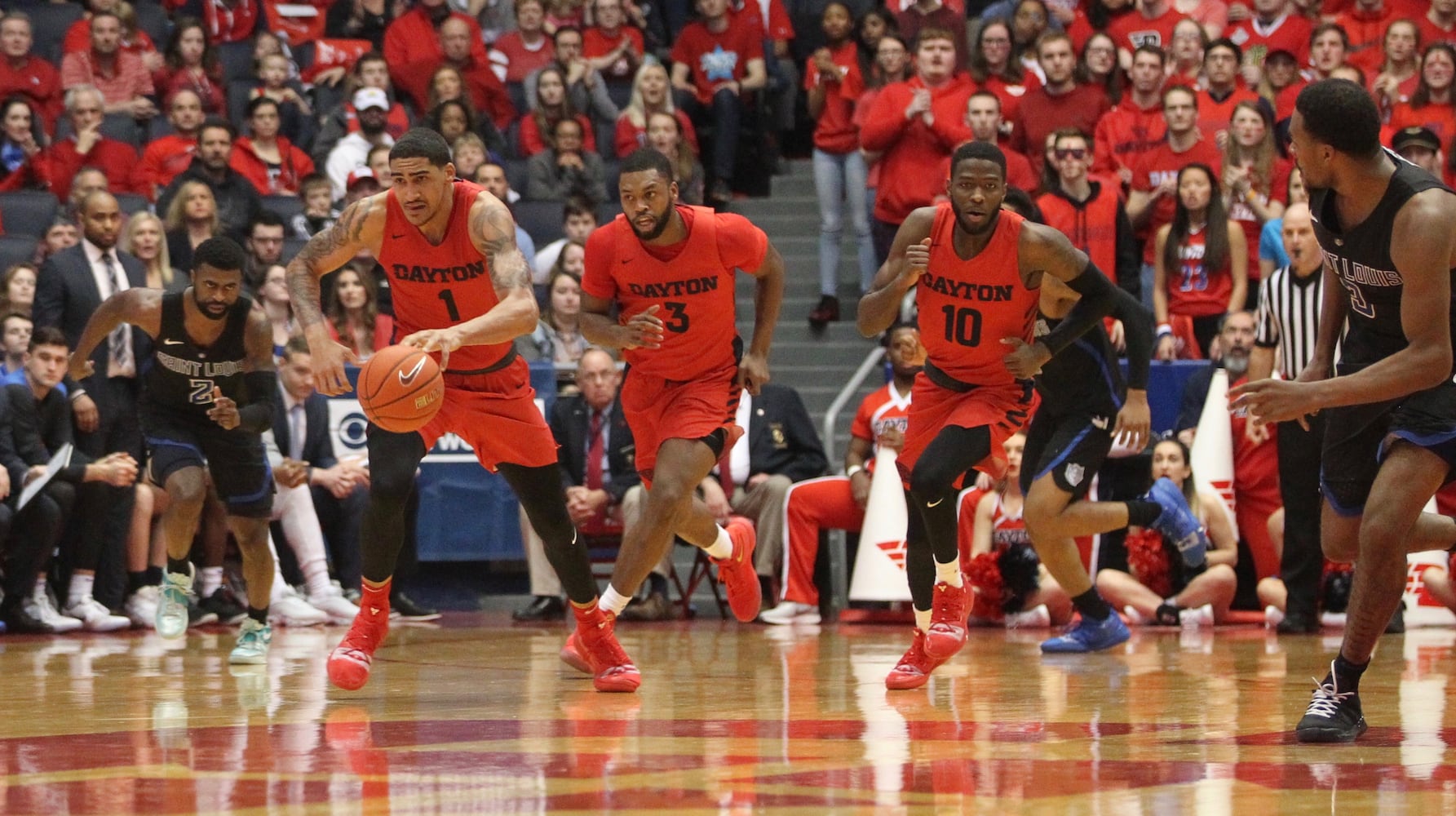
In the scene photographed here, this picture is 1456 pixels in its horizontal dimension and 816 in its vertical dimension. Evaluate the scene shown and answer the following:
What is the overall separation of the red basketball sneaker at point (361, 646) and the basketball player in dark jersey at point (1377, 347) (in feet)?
10.5

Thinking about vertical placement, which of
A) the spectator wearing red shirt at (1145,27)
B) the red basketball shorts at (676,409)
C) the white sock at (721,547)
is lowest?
the white sock at (721,547)

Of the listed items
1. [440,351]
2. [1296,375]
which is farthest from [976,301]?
[1296,375]

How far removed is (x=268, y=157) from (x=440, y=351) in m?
7.48

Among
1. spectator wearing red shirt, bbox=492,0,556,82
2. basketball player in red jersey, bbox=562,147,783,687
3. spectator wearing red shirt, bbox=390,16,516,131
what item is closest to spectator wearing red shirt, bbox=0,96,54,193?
spectator wearing red shirt, bbox=390,16,516,131

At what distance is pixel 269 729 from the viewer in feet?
18.4

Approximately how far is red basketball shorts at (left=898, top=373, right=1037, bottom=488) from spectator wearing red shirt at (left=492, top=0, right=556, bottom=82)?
807cm

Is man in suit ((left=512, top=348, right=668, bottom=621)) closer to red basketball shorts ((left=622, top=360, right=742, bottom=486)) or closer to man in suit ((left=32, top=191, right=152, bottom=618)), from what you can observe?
man in suit ((left=32, top=191, right=152, bottom=618))

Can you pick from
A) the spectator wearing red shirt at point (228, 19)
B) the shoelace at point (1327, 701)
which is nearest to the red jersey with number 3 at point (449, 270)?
the shoelace at point (1327, 701)

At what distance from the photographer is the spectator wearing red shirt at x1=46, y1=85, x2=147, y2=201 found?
12758 millimetres

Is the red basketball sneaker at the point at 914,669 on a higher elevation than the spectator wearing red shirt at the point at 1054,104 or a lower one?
lower

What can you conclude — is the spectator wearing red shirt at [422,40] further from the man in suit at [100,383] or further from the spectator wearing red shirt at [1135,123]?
the spectator wearing red shirt at [1135,123]

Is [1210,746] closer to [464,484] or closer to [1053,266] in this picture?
[1053,266]

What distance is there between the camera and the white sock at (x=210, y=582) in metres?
10.9

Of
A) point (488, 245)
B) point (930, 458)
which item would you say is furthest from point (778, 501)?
point (488, 245)
